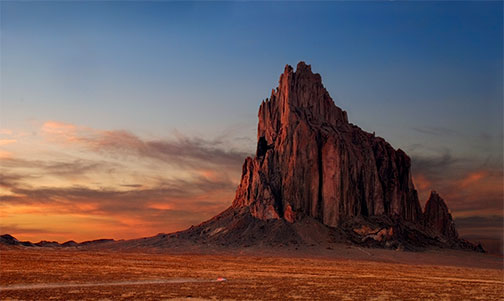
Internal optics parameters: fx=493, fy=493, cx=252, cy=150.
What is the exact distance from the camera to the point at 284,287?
43.7m

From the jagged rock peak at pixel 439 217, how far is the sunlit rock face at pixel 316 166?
1013 cm

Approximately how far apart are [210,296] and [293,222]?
10734cm

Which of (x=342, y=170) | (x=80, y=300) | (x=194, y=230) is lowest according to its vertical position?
(x=80, y=300)

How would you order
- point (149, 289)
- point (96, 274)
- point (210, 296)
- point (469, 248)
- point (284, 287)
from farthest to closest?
point (469, 248) → point (96, 274) → point (284, 287) → point (149, 289) → point (210, 296)

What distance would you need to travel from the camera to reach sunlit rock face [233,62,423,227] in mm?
146500

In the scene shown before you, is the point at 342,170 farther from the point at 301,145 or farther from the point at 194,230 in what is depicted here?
the point at 194,230

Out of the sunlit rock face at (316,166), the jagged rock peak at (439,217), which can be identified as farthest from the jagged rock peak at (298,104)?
the jagged rock peak at (439,217)

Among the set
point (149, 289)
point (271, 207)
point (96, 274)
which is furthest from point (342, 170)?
point (149, 289)

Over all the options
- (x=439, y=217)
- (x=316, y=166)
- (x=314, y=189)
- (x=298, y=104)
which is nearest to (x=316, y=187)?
(x=314, y=189)

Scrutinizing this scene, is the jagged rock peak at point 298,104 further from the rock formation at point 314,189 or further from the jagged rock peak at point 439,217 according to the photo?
the jagged rock peak at point 439,217

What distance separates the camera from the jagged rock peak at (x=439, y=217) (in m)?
176

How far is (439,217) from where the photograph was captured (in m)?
178

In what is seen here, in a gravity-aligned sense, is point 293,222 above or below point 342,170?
below

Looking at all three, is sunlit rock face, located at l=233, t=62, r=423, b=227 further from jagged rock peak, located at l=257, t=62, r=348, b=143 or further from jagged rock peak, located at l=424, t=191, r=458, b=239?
jagged rock peak, located at l=424, t=191, r=458, b=239
